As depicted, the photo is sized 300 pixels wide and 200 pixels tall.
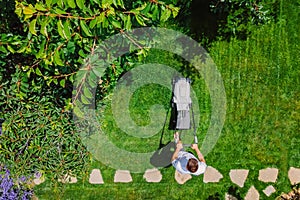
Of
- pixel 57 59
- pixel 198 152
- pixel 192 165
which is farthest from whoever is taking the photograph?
pixel 198 152

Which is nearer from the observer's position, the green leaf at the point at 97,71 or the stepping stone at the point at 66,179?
the green leaf at the point at 97,71

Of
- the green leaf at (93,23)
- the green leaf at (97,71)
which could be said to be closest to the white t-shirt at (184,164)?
the green leaf at (97,71)

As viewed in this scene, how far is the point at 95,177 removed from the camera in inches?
261

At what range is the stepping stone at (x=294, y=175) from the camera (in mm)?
6590

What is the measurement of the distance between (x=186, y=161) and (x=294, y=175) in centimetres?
205

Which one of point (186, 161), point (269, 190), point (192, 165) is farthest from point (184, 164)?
point (269, 190)

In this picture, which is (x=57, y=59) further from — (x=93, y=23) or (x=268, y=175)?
(x=268, y=175)

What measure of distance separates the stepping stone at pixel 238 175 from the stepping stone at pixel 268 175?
9.5 inches

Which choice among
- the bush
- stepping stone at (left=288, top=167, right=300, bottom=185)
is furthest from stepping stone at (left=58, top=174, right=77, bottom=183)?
stepping stone at (left=288, top=167, right=300, bottom=185)

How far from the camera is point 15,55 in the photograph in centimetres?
502

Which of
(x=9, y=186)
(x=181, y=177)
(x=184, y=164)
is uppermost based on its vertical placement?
(x=184, y=164)

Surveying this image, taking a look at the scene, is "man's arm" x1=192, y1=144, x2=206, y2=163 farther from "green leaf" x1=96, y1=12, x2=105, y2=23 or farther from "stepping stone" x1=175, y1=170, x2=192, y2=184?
"green leaf" x1=96, y1=12, x2=105, y2=23

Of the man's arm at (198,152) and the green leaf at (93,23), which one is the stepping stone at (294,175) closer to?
the man's arm at (198,152)

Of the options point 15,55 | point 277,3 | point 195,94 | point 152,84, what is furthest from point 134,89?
point 277,3
